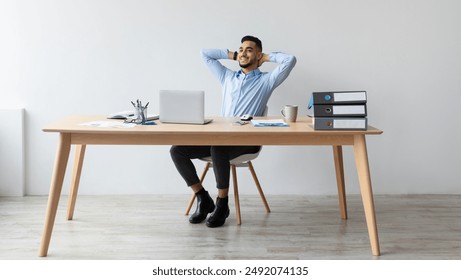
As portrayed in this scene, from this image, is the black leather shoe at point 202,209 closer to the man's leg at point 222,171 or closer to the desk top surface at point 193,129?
the man's leg at point 222,171

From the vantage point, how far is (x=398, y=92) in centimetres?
439

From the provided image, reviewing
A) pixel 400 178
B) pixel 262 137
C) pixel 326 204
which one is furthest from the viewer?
A: pixel 400 178

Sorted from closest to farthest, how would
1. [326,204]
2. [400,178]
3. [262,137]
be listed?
[262,137] < [326,204] < [400,178]

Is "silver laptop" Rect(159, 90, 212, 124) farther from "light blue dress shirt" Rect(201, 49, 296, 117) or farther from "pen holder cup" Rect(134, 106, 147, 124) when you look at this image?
"light blue dress shirt" Rect(201, 49, 296, 117)

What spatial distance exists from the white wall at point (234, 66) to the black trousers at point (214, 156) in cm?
73

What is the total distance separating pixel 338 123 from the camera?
308cm

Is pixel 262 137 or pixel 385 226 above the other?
pixel 262 137

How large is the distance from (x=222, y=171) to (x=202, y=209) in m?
0.30

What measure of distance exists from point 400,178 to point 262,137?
180 cm

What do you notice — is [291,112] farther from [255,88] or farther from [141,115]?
[141,115]

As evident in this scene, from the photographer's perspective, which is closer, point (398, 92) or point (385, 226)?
point (385, 226)
